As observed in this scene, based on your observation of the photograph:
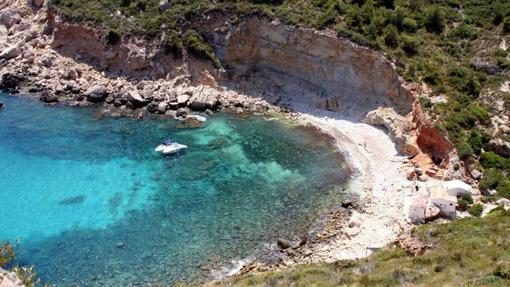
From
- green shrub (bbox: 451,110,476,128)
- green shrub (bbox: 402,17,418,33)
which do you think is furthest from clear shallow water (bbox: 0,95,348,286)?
green shrub (bbox: 402,17,418,33)

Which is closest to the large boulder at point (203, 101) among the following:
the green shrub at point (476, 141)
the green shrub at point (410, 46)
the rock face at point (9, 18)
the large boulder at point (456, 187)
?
the green shrub at point (410, 46)

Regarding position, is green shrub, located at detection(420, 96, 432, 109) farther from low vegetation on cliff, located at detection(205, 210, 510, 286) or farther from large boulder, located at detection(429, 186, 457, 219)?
low vegetation on cliff, located at detection(205, 210, 510, 286)

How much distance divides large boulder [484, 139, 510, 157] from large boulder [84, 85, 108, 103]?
38.9m

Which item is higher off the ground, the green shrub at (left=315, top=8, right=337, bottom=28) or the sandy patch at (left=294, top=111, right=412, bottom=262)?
the green shrub at (left=315, top=8, right=337, bottom=28)

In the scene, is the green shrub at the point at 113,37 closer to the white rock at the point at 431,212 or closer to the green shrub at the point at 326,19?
the green shrub at the point at 326,19

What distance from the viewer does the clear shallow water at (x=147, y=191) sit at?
110 ft

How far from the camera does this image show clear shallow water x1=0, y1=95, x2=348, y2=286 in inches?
1321

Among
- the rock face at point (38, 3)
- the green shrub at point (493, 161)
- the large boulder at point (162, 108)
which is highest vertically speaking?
the rock face at point (38, 3)

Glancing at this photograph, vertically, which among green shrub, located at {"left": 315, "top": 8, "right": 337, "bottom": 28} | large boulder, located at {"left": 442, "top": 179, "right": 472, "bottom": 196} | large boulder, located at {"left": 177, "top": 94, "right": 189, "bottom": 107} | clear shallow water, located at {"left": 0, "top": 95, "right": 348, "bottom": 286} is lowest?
clear shallow water, located at {"left": 0, "top": 95, "right": 348, "bottom": 286}

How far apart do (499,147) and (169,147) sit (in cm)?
2784

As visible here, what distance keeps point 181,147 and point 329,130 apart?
14.3m

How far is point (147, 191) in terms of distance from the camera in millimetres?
41375

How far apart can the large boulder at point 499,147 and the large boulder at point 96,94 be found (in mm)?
38877

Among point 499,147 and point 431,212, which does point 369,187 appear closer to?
point 431,212
